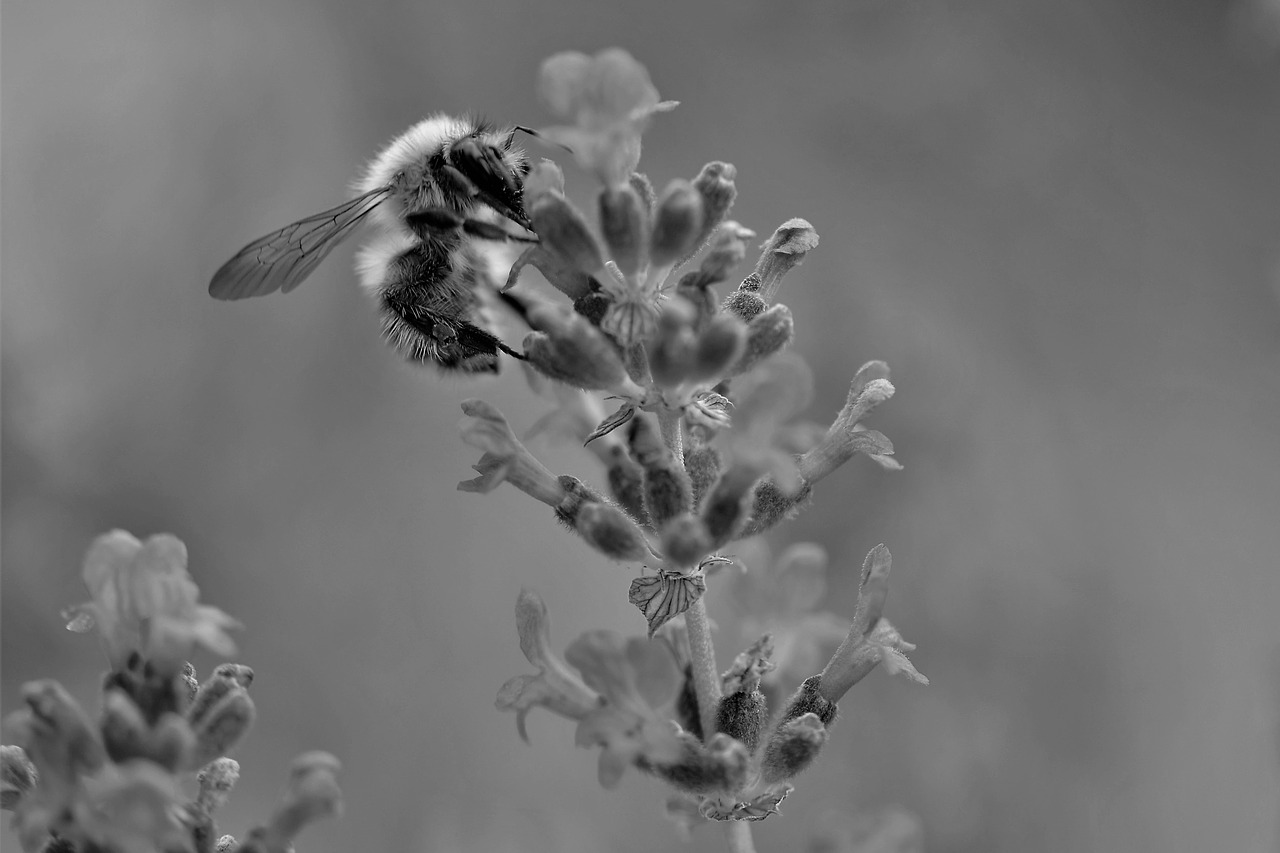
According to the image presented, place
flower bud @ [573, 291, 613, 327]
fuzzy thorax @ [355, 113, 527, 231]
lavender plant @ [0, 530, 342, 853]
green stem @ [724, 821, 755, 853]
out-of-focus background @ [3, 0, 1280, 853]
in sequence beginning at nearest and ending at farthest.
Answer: lavender plant @ [0, 530, 342, 853] → green stem @ [724, 821, 755, 853] → flower bud @ [573, 291, 613, 327] → fuzzy thorax @ [355, 113, 527, 231] → out-of-focus background @ [3, 0, 1280, 853]

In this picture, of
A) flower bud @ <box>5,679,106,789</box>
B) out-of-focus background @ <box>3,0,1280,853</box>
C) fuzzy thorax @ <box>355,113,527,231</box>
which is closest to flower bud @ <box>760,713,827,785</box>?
flower bud @ <box>5,679,106,789</box>

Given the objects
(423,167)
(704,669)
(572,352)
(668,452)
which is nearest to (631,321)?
(572,352)

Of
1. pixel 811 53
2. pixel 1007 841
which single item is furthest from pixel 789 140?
pixel 1007 841

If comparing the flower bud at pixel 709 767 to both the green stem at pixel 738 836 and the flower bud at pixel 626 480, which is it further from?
the flower bud at pixel 626 480

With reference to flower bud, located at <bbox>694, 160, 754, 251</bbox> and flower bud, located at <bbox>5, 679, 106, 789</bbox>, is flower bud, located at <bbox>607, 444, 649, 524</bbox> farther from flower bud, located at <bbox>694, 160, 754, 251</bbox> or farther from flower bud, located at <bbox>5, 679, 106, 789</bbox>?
flower bud, located at <bbox>5, 679, 106, 789</bbox>

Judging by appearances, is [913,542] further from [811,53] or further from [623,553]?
[811,53]

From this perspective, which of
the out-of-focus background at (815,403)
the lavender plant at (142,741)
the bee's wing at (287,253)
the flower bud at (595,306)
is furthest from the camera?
the out-of-focus background at (815,403)

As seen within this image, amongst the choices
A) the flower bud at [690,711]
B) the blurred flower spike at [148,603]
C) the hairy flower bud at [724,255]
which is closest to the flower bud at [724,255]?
the hairy flower bud at [724,255]

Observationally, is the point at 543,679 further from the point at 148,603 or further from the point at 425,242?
the point at 425,242
